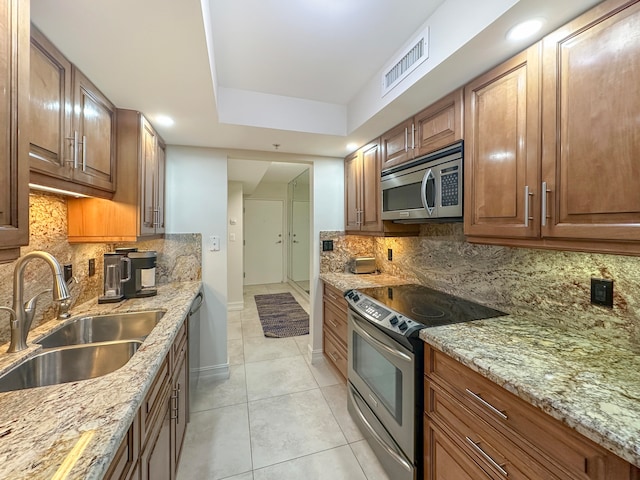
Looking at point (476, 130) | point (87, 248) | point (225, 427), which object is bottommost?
point (225, 427)

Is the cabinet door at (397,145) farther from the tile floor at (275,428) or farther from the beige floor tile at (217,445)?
the beige floor tile at (217,445)

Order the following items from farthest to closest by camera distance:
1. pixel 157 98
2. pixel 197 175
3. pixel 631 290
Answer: pixel 197 175 → pixel 157 98 → pixel 631 290

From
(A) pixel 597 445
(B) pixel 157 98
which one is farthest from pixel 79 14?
(A) pixel 597 445

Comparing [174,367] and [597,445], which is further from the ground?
[597,445]

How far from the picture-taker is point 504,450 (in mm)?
931

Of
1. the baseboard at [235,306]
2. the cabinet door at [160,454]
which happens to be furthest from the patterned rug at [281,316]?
the cabinet door at [160,454]

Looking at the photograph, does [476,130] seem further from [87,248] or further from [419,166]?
[87,248]

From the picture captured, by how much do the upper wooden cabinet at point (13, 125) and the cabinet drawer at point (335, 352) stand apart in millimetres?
2080

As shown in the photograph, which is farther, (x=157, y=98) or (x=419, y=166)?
(x=419, y=166)

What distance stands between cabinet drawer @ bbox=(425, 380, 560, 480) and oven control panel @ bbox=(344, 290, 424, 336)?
254mm

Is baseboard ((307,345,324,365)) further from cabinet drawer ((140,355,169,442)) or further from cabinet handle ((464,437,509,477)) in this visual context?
cabinet handle ((464,437,509,477))

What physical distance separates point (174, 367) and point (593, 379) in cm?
173

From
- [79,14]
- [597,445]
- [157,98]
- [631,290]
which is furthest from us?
[157,98]

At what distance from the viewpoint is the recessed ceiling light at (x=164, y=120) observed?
1.83 meters
